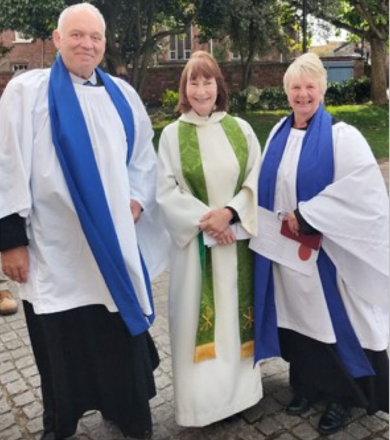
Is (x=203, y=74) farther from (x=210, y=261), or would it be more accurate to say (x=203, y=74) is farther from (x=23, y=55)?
(x=23, y=55)

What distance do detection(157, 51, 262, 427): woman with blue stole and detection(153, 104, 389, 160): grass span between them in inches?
333

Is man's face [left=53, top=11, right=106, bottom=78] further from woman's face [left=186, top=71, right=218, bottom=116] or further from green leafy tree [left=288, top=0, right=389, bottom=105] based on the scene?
green leafy tree [left=288, top=0, right=389, bottom=105]

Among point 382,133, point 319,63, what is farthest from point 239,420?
point 382,133

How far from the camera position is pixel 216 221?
275 centimetres

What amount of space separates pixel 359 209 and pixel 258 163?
0.56 metres

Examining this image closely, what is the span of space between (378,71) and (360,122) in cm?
488

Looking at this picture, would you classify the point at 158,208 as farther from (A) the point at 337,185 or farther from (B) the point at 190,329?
(A) the point at 337,185

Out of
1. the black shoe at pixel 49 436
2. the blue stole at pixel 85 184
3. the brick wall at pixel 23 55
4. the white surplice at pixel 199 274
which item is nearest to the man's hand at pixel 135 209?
the white surplice at pixel 199 274

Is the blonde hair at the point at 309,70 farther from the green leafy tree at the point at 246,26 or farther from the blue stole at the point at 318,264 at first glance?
the green leafy tree at the point at 246,26

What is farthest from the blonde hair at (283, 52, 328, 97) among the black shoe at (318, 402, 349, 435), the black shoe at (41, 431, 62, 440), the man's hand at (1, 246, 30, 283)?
the black shoe at (41, 431, 62, 440)

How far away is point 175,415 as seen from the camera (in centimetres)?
303

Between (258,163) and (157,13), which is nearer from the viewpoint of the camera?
(258,163)

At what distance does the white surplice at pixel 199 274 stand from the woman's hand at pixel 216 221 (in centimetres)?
3

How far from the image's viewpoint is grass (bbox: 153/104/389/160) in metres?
12.2
